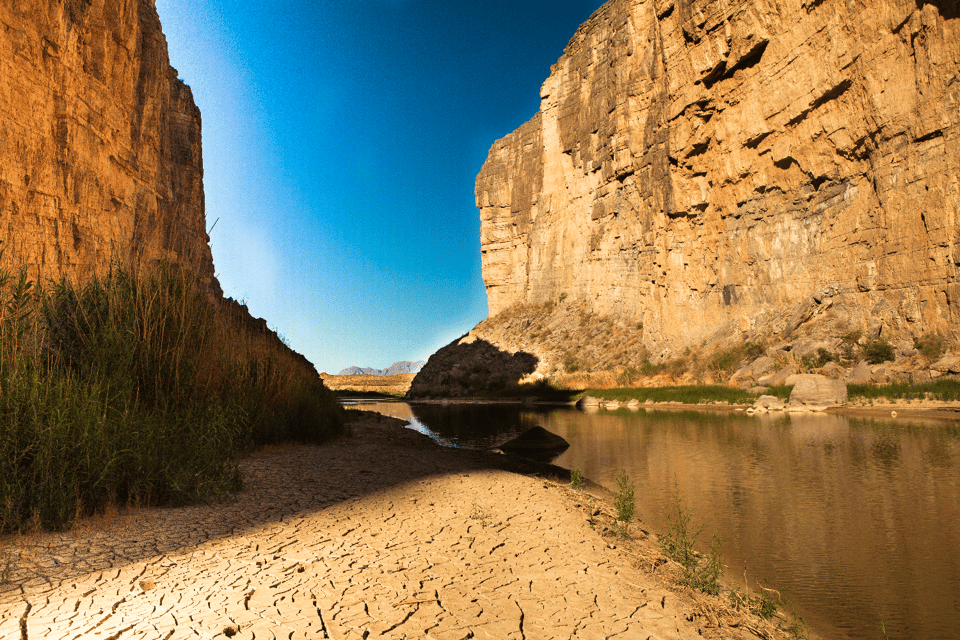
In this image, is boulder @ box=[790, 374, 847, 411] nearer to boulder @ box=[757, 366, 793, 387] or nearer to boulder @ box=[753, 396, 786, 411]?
boulder @ box=[753, 396, 786, 411]

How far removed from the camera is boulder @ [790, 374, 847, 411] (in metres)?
20.5

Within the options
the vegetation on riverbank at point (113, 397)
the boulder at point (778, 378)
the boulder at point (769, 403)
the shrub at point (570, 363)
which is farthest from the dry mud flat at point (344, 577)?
the shrub at point (570, 363)

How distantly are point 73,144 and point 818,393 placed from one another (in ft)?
84.2

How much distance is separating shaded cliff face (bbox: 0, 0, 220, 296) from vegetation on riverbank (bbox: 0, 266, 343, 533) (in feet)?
3.10

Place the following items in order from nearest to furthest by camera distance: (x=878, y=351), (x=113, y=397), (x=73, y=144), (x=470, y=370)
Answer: (x=113, y=397) → (x=73, y=144) → (x=878, y=351) → (x=470, y=370)

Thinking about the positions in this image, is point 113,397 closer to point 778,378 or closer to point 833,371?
point 833,371

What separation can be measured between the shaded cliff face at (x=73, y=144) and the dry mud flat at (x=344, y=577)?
4.40 metres

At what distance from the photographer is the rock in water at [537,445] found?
13.9 m

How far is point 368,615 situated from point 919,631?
4343mm

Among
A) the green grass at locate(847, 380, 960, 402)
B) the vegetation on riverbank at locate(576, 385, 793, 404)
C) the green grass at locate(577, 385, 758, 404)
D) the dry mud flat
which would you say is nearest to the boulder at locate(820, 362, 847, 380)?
the green grass at locate(847, 380, 960, 402)

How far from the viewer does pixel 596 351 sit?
4047cm

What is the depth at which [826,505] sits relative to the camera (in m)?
7.58

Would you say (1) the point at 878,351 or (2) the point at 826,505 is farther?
(1) the point at 878,351

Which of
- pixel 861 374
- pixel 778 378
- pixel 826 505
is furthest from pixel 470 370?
pixel 826 505
